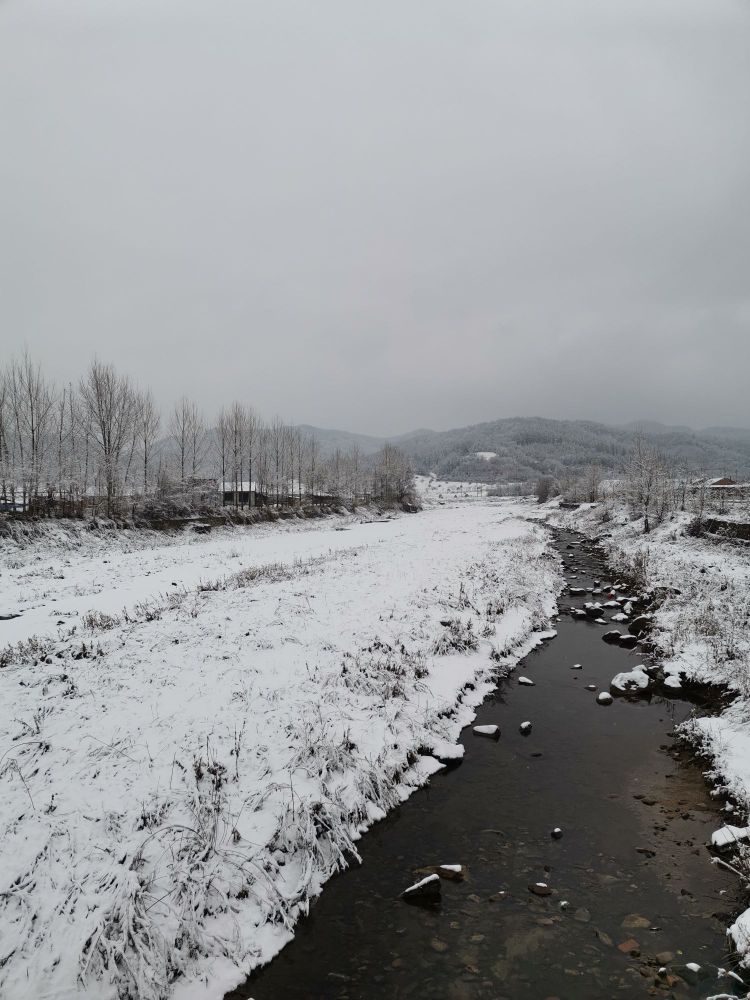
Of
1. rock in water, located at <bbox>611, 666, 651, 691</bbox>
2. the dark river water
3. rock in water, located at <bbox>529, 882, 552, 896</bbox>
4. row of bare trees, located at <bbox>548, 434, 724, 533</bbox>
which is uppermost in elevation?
row of bare trees, located at <bbox>548, 434, 724, 533</bbox>

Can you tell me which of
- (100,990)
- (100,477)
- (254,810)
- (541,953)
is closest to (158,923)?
(100,990)

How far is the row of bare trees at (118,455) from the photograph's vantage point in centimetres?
3469

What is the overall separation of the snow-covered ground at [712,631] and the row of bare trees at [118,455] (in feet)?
122

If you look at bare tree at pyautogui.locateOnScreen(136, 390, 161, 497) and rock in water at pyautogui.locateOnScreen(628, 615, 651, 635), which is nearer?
rock in water at pyautogui.locateOnScreen(628, 615, 651, 635)

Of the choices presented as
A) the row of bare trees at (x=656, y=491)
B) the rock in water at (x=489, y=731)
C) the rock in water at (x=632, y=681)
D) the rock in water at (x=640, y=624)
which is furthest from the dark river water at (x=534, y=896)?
the row of bare trees at (x=656, y=491)

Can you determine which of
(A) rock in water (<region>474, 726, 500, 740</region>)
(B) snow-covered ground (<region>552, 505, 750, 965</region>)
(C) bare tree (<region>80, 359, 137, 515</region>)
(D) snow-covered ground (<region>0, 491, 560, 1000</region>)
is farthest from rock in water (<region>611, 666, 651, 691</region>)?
(C) bare tree (<region>80, 359, 137, 515</region>)

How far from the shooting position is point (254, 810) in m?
6.54

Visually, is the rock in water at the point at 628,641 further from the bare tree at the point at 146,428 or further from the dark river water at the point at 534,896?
the bare tree at the point at 146,428

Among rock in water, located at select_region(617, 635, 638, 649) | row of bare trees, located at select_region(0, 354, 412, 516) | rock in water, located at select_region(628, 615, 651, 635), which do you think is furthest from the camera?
row of bare trees, located at select_region(0, 354, 412, 516)

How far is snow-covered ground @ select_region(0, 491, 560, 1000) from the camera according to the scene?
4863 mm

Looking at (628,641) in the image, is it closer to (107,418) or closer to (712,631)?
(712,631)

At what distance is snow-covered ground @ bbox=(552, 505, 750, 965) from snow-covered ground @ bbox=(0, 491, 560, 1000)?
414cm

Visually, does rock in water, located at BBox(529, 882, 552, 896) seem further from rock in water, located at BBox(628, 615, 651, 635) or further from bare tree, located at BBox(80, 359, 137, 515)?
bare tree, located at BBox(80, 359, 137, 515)

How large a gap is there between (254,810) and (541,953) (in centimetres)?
383
